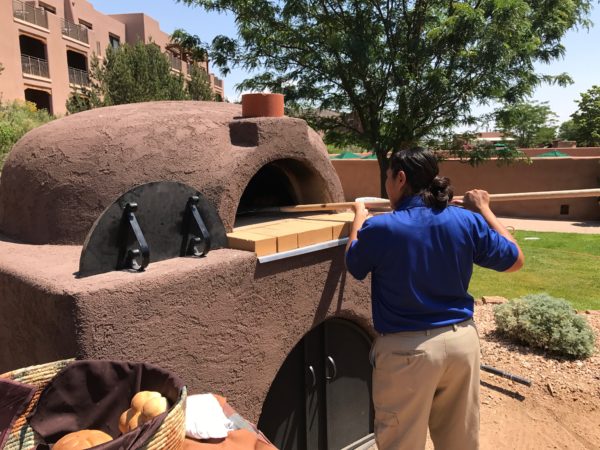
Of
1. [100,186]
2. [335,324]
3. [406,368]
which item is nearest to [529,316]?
[335,324]

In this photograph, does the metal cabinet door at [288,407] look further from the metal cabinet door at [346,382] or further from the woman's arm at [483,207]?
the woman's arm at [483,207]

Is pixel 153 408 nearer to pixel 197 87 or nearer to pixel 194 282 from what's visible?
pixel 194 282

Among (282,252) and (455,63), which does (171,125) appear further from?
(455,63)

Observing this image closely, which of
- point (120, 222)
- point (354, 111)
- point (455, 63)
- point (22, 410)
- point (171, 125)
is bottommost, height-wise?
point (22, 410)

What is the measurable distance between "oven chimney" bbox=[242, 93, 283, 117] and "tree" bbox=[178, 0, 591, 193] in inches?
216

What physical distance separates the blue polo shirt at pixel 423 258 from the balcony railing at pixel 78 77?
26.1 m

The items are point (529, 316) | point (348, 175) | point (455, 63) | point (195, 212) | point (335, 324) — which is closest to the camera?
point (195, 212)

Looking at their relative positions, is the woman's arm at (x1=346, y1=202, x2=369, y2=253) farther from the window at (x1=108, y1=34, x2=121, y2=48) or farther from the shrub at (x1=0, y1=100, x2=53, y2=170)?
the window at (x1=108, y1=34, x2=121, y2=48)

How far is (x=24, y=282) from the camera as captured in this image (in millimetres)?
2240

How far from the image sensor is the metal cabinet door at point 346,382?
11.5ft

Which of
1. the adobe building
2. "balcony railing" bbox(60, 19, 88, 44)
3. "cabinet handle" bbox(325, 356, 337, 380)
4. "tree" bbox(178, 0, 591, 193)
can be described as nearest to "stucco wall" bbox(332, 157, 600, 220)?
"tree" bbox(178, 0, 591, 193)

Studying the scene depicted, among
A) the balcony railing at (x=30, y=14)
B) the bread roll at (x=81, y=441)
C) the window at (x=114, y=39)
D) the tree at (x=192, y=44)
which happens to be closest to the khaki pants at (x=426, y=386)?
the bread roll at (x=81, y=441)

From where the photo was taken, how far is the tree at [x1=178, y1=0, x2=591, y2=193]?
8.29m

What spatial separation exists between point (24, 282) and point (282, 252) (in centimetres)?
129
